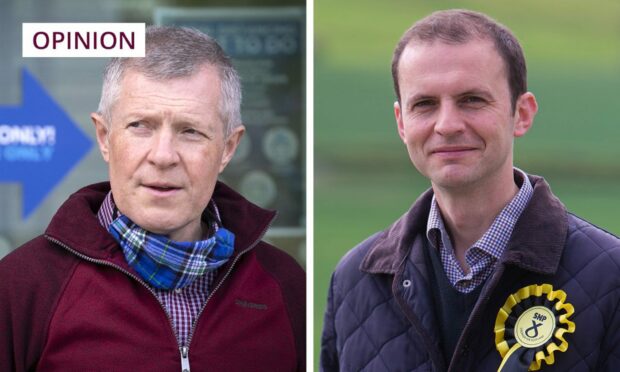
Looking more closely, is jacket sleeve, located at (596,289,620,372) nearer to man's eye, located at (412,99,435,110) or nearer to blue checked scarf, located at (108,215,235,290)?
man's eye, located at (412,99,435,110)

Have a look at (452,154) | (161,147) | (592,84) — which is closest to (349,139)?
(452,154)

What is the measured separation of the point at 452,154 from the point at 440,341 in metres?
0.45

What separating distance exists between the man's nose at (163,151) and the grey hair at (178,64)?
5.9 inches

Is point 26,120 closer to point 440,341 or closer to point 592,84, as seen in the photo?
point 440,341

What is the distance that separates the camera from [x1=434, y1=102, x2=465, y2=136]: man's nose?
224 cm

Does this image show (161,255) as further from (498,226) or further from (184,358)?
(498,226)

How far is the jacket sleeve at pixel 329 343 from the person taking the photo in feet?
7.91

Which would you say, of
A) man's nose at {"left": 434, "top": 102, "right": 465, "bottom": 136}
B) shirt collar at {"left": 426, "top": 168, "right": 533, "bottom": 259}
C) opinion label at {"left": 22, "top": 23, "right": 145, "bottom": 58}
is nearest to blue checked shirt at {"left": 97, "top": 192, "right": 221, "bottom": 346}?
opinion label at {"left": 22, "top": 23, "right": 145, "bottom": 58}

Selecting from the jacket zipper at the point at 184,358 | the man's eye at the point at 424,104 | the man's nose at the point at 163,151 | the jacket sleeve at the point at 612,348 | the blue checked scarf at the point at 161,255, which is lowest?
the jacket zipper at the point at 184,358

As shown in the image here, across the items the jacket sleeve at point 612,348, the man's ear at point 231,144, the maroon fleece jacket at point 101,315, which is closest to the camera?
the jacket sleeve at point 612,348

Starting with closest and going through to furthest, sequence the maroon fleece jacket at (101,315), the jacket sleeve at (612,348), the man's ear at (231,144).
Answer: the jacket sleeve at (612,348) < the maroon fleece jacket at (101,315) < the man's ear at (231,144)

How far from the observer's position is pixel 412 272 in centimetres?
232

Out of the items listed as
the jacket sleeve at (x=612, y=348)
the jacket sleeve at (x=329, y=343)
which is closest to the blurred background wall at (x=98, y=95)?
the jacket sleeve at (x=329, y=343)

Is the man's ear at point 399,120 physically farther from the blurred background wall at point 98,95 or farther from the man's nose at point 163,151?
the man's nose at point 163,151
